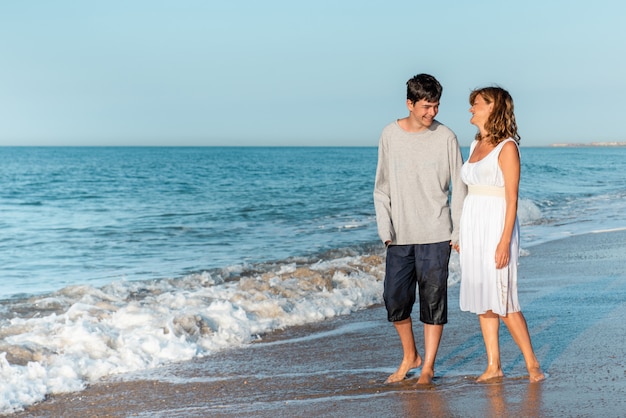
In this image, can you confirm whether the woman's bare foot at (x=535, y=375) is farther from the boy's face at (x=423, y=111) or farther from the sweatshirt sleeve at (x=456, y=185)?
the boy's face at (x=423, y=111)

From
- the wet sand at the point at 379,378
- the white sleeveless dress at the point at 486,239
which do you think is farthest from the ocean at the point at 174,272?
the white sleeveless dress at the point at 486,239

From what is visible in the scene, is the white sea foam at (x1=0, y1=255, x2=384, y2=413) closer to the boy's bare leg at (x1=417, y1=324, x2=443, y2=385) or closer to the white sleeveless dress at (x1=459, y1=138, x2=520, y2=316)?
the boy's bare leg at (x1=417, y1=324, x2=443, y2=385)

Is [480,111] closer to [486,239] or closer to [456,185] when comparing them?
[456,185]

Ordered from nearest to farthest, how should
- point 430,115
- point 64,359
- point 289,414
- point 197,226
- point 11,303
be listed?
point 289,414 → point 430,115 → point 64,359 → point 11,303 → point 197,226

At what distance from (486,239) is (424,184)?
53 cm

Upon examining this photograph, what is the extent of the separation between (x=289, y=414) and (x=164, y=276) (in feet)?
23.4

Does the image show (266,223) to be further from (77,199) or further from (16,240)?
(77,199)

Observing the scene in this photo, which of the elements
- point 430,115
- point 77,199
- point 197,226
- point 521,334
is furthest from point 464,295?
point 77,199

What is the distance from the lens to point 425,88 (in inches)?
176

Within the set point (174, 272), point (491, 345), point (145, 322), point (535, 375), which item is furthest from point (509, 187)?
point (174, 272)

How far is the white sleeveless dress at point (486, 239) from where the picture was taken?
445cm

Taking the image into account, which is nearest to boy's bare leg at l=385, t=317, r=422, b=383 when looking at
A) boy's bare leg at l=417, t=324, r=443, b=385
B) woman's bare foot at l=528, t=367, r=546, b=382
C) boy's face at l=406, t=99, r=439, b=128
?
boy's bare leg at l=417, t=324, r=443, b=385

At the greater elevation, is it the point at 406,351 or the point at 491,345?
the point at 491,345

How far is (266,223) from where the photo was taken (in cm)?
2016
